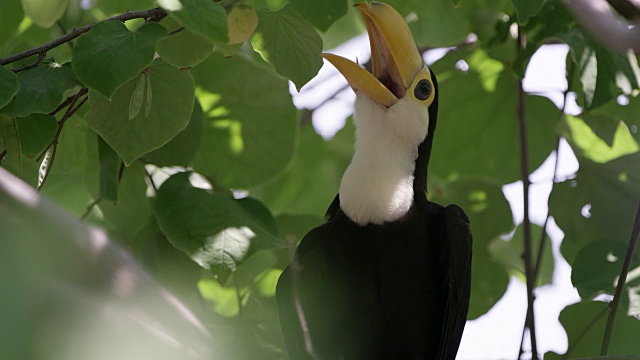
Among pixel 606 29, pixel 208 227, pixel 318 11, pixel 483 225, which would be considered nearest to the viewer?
pixel 606 29

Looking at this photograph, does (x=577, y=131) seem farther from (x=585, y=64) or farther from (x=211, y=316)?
(x=211, y=316)

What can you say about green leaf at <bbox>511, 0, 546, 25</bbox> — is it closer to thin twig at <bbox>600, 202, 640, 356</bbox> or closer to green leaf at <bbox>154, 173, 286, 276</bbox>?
thin twig at <bbox>600, 202, 640, 356</bbox>

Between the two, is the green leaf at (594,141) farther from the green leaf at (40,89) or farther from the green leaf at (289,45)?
the green leaf at (40,89)

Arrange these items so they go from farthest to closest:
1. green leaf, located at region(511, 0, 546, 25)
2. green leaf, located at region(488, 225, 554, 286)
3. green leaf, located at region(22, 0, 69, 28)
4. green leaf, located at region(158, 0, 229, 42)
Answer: green leaf, located at region(488, 225, 554, 286), green leaf, located at region(22, 0, 69, 28), green leaf, located at region(511, 0, 546, 25), green leaf, located at region(158, 0, 229, 42)

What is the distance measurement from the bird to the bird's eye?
5.6 inches

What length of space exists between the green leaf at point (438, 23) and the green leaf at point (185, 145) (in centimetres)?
78

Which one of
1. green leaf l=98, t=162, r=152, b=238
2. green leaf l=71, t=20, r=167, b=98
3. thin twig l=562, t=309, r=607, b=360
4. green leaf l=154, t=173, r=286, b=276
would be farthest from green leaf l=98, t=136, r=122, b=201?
thin twig l=562, t=309, r=607, b=360

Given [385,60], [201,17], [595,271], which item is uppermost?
[201,17]

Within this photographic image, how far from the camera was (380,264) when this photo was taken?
8.98 feet

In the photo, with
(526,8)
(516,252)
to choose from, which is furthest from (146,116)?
(516,252)

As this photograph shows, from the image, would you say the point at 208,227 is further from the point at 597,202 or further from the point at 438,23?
the point at 597,202

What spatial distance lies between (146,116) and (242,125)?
30.8 inches

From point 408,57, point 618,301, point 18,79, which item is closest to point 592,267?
point 618,301

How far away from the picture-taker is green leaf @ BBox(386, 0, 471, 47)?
9.55ft
